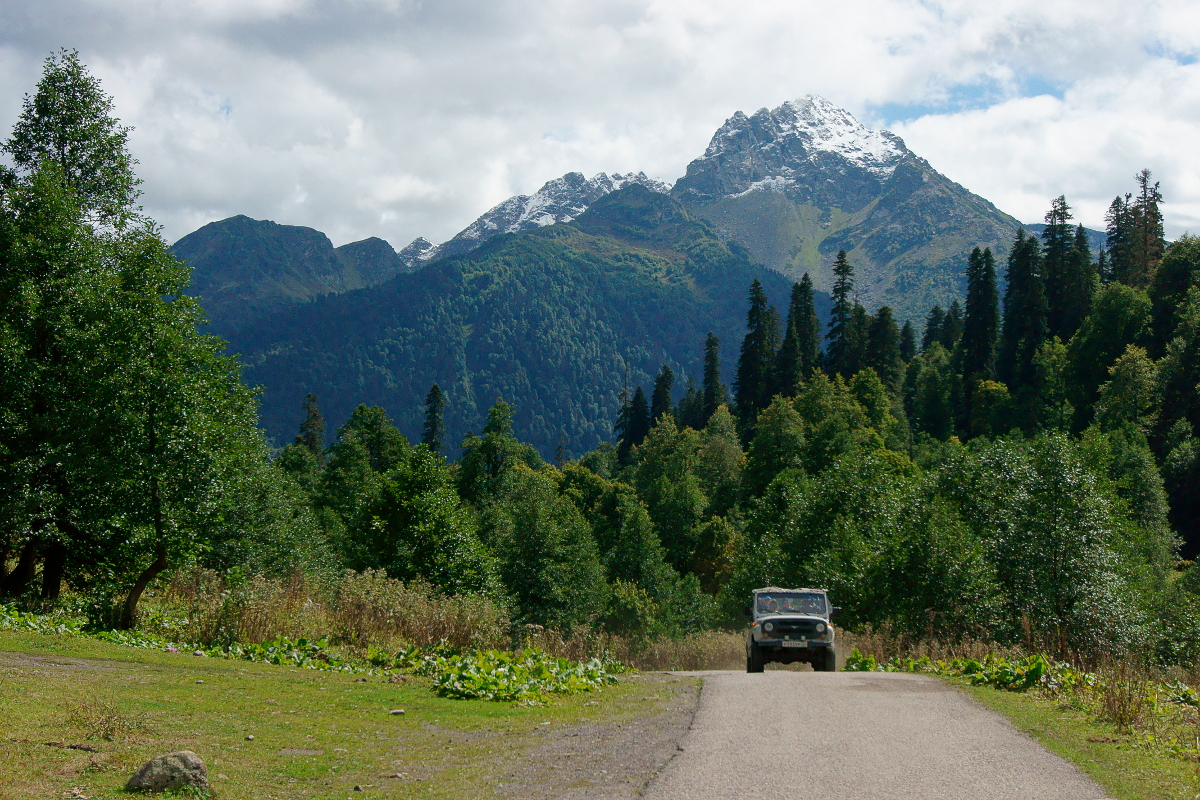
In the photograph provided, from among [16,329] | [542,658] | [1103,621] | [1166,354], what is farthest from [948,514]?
[1166,354]

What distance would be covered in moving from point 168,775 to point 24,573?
20475 mm

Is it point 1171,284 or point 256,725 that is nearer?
point 256,725

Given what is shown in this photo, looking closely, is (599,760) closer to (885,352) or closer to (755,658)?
(755,658)

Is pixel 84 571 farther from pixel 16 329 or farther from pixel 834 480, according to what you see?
pixel 834 480

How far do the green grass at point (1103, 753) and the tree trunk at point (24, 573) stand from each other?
76.7ft

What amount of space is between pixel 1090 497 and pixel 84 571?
38.1 m

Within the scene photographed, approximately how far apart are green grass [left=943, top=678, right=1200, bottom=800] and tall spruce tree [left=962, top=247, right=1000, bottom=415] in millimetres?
92081

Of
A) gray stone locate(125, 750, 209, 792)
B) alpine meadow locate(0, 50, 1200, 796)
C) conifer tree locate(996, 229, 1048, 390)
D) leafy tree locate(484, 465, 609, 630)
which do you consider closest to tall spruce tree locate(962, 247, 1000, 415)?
conifer tree locate(996, 229, 1048, 390)

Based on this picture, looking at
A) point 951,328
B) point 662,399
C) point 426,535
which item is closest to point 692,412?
point 662,399

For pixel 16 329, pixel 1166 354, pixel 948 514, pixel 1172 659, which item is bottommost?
pixel 1172 659

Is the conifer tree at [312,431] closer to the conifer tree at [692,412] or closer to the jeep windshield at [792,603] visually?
the conifer tree at [692,412]

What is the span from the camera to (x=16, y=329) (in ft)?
75.9

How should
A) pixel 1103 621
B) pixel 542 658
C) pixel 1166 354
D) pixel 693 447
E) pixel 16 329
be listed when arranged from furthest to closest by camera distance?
pixel 693 447 < pixel 1166 354 < pixel 1103 621 < pixel 16 329 < pixel 542 658

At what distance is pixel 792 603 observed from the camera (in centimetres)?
2208
